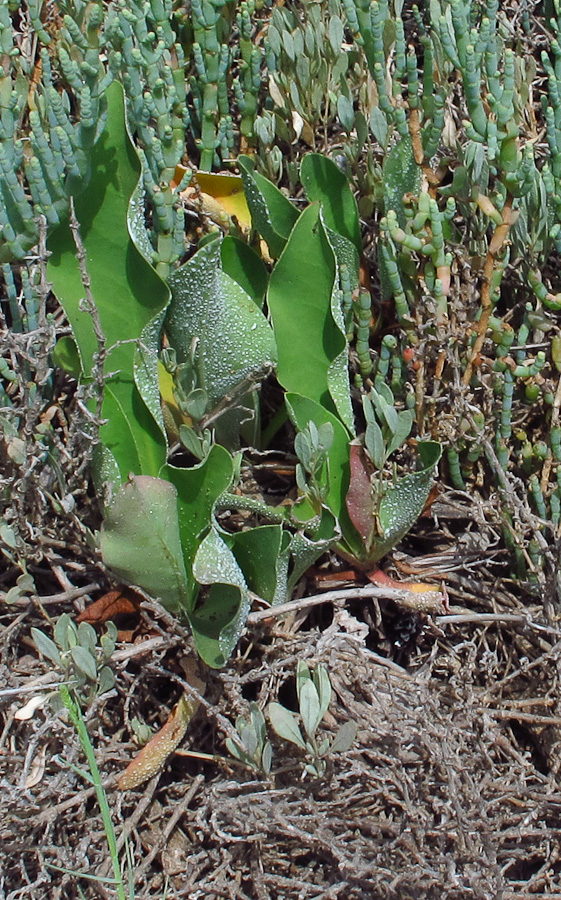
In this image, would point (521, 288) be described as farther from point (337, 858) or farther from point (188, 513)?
point (337, 858)

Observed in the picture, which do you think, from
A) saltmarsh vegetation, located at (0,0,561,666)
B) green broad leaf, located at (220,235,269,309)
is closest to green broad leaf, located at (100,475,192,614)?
saltmarsh vegetation, located at (0,0,561,666)

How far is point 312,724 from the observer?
110 cm

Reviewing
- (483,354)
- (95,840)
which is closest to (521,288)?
(483,354)

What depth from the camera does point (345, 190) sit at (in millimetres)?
1326

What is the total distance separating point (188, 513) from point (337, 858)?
503 mm

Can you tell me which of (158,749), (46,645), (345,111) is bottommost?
(158,749)

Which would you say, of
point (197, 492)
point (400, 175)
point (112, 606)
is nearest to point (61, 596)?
point (112, 606)

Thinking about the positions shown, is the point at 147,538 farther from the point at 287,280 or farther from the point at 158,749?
the point at 287,280

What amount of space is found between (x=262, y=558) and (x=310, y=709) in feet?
0.69

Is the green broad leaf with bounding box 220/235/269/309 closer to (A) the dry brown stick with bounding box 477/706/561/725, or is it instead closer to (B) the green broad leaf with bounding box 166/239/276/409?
(B) the green broad leaf with bounding box 166/239/276/409

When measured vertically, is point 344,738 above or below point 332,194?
below

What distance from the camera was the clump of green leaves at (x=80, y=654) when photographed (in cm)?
114

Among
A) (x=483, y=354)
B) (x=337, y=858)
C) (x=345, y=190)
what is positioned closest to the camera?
(x=337, y=858)

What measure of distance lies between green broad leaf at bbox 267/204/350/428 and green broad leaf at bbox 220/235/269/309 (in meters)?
0.09
